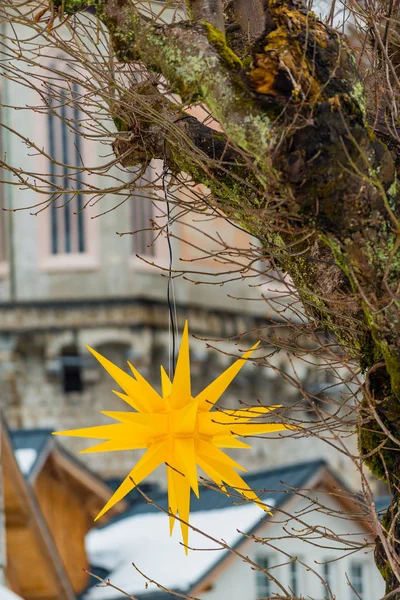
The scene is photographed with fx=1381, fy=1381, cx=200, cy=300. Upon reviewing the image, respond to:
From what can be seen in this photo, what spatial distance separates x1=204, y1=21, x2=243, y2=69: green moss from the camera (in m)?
4.03

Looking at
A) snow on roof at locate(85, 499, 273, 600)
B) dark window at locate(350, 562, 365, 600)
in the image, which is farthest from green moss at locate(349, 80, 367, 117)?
dark window at locate(350, 562, 365, 600)

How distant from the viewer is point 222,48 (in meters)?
4.05

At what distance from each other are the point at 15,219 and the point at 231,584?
9953 mm

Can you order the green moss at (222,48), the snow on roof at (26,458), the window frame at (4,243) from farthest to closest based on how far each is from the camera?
the window frame at (4,243), the snow on roof at (26,458), the green moss at (222,48)

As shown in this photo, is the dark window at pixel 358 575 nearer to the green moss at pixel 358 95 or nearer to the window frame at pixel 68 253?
the window frame at pixel 68 253

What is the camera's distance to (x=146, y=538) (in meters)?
13.2

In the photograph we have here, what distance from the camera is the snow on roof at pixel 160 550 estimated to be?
40.0 feet

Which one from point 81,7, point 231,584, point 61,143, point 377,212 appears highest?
point 61,143

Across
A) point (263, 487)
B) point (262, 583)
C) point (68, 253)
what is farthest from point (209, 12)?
point (68, 253)

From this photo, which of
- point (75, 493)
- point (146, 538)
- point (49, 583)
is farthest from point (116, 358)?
point (49, 583)

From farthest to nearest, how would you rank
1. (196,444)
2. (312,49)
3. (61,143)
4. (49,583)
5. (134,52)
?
(61,143), (49,583), (196,444), (134,52), (312,49)

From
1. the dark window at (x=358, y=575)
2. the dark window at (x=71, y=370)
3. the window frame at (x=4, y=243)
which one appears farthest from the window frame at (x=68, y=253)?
the dark window at (x=358, y=575)

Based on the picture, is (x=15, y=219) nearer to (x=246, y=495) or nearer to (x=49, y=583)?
(x=49, y=583)

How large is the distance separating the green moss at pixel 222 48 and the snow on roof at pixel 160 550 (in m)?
8.07
